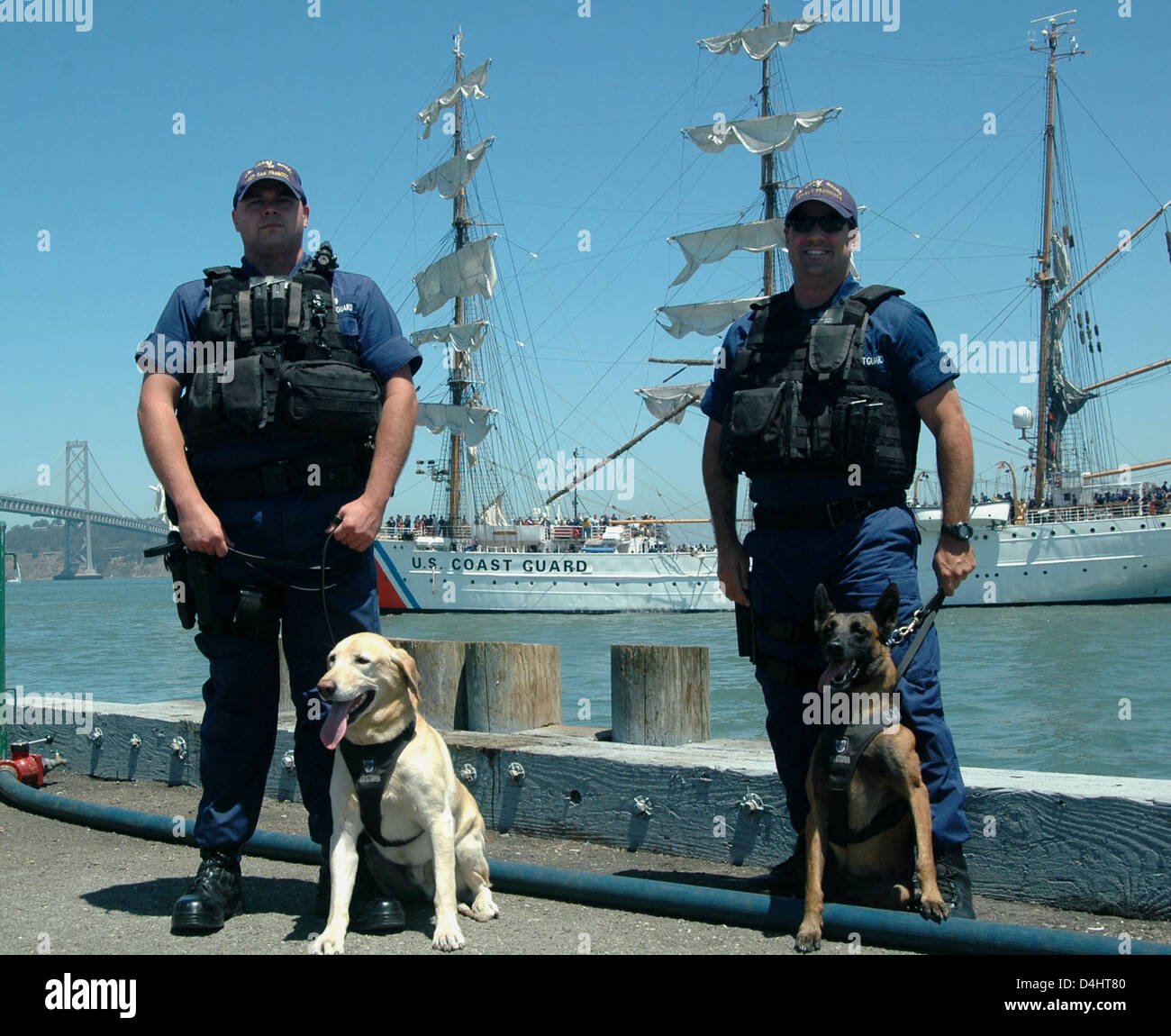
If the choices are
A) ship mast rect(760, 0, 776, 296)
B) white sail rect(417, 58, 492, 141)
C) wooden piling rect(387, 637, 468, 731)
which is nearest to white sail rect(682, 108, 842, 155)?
ship mast rect(760, 0, 776, 296)

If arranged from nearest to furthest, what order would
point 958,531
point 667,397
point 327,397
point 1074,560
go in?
point 958,531, point 327,397, point 1074,560, point 667,397

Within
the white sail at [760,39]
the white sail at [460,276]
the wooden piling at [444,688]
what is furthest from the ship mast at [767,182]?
the wooden piling at [444,688]

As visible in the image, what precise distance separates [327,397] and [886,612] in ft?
5.52

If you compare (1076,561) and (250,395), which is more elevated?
(250,395)

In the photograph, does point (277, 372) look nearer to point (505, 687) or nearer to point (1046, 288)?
point (505, 687)

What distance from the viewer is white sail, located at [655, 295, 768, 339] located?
4891 centimetres

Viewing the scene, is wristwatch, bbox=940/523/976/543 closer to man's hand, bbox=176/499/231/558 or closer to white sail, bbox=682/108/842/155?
man's hand, bbox=176/499/231/558

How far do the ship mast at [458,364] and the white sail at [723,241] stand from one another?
32.2 feet

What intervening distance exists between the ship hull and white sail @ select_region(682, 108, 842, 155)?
1836 cm

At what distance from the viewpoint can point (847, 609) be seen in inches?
126

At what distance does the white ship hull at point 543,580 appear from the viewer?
1932 inches

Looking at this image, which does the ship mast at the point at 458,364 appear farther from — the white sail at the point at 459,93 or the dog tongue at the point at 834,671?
the dog tongue at the point at 834,671

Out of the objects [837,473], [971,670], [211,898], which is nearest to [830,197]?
[837,473]
